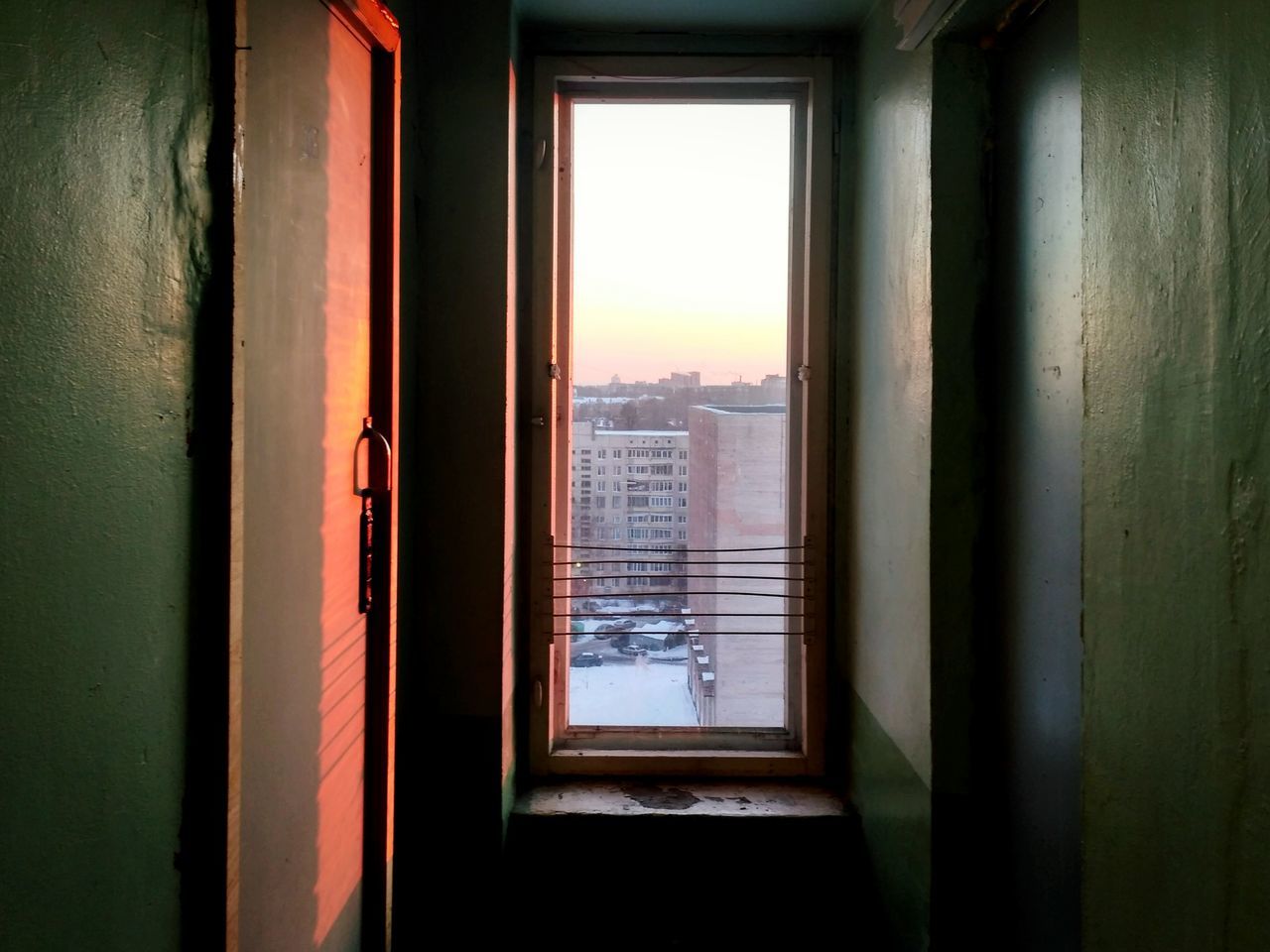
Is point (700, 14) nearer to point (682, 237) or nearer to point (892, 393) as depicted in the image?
point (682, 237)

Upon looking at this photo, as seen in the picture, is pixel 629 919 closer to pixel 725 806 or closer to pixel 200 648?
pixel 725 806

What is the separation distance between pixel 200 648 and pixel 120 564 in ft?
0.55

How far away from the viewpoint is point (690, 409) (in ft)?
7.37

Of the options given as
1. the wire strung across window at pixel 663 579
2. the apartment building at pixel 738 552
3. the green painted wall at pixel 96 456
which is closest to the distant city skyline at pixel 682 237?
the apartment building at pixel 738 552

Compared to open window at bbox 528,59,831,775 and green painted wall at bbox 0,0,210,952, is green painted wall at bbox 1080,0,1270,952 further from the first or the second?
open window at bbox 528,59,831,775

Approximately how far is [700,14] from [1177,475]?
1699mm

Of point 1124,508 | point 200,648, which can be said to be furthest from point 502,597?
point 1124,508

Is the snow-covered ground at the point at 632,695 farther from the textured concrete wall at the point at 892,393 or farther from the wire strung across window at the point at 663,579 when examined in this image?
the textured concrete wall at the point at 892,393

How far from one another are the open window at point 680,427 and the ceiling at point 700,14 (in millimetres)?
126

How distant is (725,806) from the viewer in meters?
2.02

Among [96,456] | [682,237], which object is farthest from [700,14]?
[96,456]

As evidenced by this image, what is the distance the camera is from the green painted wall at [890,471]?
5.20 feet

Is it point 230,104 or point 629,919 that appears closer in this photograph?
point 230,104

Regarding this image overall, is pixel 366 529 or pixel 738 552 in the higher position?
pixel 366 529
